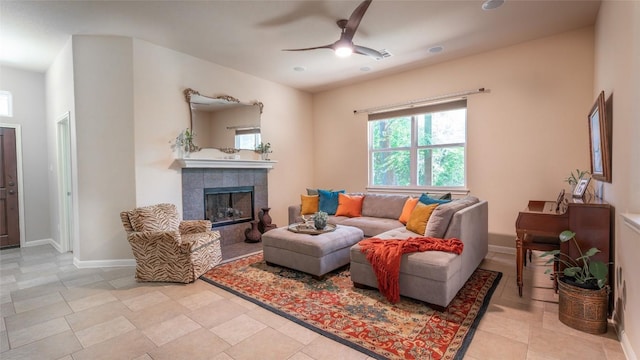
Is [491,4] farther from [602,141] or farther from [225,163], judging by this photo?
[225,163]

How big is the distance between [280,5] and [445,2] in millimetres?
1663

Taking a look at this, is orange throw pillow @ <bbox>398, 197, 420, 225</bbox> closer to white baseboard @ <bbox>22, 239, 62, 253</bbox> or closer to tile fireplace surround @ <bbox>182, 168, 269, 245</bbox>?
tile fireplace surround @ <bbox>182, 168, 269, 245</bbox>

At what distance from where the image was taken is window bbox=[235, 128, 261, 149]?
197 inches

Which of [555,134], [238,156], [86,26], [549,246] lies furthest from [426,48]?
[86,26]

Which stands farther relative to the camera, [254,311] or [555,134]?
[555,134]

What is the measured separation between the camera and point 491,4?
2.96m

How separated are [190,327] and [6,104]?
5229mm

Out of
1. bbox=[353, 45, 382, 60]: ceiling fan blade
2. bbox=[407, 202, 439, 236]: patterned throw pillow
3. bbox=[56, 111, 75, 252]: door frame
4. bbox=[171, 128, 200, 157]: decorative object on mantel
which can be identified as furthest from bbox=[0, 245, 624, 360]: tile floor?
bbox=[353, 45, 382, 60]: ceiling fan blade

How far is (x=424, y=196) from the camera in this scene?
3916 mm

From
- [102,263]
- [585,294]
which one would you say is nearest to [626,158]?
[585,294]

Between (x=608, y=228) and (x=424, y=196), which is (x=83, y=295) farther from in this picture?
(x=608, y=228)

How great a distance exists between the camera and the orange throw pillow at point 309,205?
5020 mm

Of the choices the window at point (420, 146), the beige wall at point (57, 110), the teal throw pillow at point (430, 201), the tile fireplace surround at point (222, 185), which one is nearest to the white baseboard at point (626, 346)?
the teal throw pillow at point (430, 201)

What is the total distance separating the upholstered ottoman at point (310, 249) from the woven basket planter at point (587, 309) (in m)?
2.02
